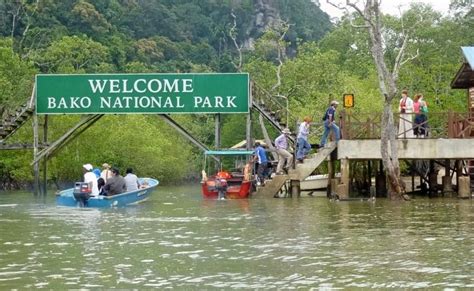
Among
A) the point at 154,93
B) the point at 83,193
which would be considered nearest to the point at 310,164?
the point at 83,193

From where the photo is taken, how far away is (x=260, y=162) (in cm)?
3341

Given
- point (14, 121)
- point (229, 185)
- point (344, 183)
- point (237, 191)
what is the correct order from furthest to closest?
point (14, 121) → point (229, 185) → point (237, 191) → point (344, 183)

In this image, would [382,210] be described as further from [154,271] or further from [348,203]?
[154,271]

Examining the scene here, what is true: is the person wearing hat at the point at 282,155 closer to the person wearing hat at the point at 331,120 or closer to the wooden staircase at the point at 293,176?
the wooden staircase at the point at 293,176

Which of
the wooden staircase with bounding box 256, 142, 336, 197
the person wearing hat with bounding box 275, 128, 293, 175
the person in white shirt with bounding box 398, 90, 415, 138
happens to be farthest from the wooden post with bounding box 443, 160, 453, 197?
the person wearing hat with bounding box 275, 128, 293, 175

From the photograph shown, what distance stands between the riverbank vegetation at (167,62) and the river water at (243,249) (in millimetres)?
15050

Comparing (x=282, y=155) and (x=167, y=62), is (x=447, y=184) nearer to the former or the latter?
(x=282, y=155)

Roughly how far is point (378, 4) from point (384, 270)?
18.4 metres

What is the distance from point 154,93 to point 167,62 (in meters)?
71.8

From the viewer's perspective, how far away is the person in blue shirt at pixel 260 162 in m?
33.3

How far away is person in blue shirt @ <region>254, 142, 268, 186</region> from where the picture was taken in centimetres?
3331

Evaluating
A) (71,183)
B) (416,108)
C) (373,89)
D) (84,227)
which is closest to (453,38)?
(373,89)

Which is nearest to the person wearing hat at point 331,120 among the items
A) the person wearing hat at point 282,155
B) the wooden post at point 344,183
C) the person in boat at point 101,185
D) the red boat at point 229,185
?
the wooden post at point 344,183

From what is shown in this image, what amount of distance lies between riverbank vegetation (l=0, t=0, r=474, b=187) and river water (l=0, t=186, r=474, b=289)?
15050 millimetres
